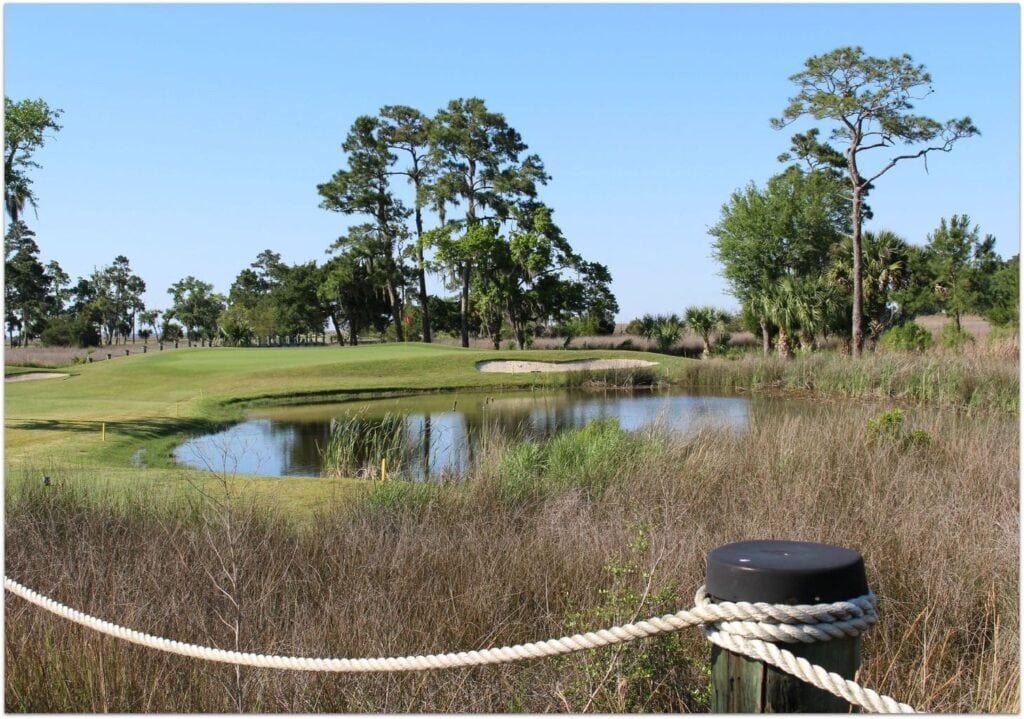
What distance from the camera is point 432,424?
16.6 m

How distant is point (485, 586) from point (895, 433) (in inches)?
245

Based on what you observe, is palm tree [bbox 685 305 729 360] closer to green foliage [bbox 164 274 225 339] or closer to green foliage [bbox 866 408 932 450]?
green foliage [bbox 866 408 932 450]

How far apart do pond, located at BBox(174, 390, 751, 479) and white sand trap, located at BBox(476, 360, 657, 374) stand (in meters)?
4.52

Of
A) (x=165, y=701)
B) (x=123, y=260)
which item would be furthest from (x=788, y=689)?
(x=123, y=260)

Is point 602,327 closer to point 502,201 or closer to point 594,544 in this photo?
point 502,201

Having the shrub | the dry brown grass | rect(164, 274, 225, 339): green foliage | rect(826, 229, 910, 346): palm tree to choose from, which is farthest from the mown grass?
rect(164, 274, 225, 339): green foliage

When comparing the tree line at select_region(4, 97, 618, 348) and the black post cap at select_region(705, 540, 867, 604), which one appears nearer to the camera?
the black post cap at select_region(705, 540, 867, 604)

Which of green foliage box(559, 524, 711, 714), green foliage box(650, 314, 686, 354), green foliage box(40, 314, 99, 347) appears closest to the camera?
green foliage box(559, 524, 711, 714)

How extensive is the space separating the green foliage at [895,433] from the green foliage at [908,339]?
20.4 m

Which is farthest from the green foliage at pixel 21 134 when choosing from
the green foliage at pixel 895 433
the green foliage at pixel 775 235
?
the green foliage at pixel 775 235

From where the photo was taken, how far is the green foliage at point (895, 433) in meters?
8.35

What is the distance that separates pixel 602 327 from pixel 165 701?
4784cm

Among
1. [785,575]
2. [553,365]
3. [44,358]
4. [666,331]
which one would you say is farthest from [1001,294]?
[44,358]

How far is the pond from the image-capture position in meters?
10.8
